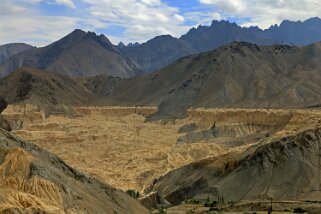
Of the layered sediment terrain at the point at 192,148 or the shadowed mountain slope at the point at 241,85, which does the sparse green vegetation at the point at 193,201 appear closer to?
the layered sediment terrain at the point at 192,148

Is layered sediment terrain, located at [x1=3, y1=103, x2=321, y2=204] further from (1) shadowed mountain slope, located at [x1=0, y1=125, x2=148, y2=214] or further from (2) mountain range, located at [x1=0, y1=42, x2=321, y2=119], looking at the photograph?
(1) shadowed mountain slope, located at [x1=0, y1=125, x2=148, y2=214]

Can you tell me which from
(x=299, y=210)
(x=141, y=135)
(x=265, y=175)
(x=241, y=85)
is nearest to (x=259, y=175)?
(x=265, y=175)

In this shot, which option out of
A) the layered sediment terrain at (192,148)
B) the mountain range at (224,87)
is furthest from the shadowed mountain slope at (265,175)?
the mountain range at (224,87)

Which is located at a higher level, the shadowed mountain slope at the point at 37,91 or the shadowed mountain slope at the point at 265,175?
the shadowed mountain slope at the point at 37,91

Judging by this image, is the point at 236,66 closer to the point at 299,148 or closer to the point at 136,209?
the point at 299,148

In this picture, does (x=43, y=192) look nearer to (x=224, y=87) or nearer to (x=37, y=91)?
(x=224, y=87)

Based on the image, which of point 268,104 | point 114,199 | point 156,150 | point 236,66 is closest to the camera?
point 114,199

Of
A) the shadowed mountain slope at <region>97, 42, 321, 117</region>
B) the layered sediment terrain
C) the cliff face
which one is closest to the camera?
the cliff face

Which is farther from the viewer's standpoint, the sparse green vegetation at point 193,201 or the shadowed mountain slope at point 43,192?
the sparse green vegetation at point 193,201

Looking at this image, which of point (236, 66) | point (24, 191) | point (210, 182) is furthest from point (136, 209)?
point (236, 66)

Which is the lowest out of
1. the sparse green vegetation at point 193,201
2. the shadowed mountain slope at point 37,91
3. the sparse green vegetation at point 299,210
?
the sparse green vegetation at point 193,201

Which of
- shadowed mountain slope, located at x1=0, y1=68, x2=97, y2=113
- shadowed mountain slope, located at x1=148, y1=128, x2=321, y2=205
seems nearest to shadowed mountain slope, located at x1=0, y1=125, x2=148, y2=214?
shadowed mountain slope, located at x1=148, y1=128, x2=321, y2=205
